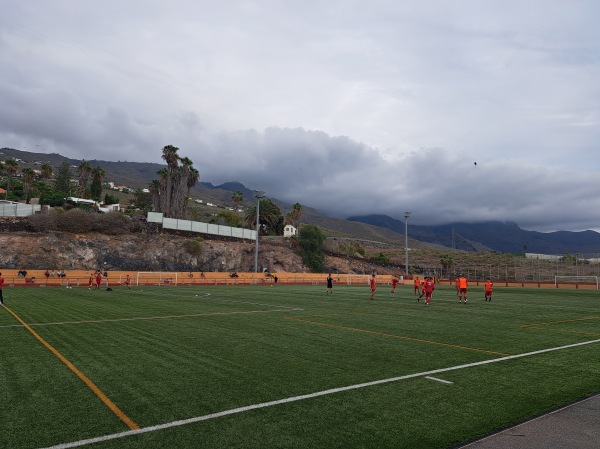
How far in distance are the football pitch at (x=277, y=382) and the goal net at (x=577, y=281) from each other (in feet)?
150

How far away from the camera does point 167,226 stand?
74938mm

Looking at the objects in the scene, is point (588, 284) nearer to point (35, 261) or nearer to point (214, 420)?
point (214, 420)

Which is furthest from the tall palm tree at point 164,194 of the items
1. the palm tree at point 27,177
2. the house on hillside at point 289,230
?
the house on hillside at point 289,230

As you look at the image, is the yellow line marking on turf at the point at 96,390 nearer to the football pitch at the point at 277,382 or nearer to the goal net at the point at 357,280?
the football pitch at the point at 277,382

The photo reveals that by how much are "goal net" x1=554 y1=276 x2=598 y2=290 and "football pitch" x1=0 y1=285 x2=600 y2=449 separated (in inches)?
1797

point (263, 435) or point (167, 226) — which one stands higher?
point (167, 226)

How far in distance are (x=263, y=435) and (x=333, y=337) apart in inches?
313

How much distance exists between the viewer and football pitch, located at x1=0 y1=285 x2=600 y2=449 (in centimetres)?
579

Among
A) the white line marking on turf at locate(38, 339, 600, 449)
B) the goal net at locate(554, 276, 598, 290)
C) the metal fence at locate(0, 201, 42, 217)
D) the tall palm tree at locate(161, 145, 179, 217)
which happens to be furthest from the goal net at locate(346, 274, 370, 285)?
the white line marking on turf at locate(38, 339, 600, 449)

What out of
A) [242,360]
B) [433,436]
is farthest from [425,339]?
[433,436]

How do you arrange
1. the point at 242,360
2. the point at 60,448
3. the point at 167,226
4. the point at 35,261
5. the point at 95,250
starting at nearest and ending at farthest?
the point at 60,448 → the point at 242,360 → the point at 35,261 → the point at 95,250 → the point at 167,226

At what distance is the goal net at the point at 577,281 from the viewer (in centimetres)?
5412

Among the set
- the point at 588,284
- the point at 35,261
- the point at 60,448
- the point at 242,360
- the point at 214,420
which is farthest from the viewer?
the point at 35,261

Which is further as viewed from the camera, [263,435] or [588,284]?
[588,284]
